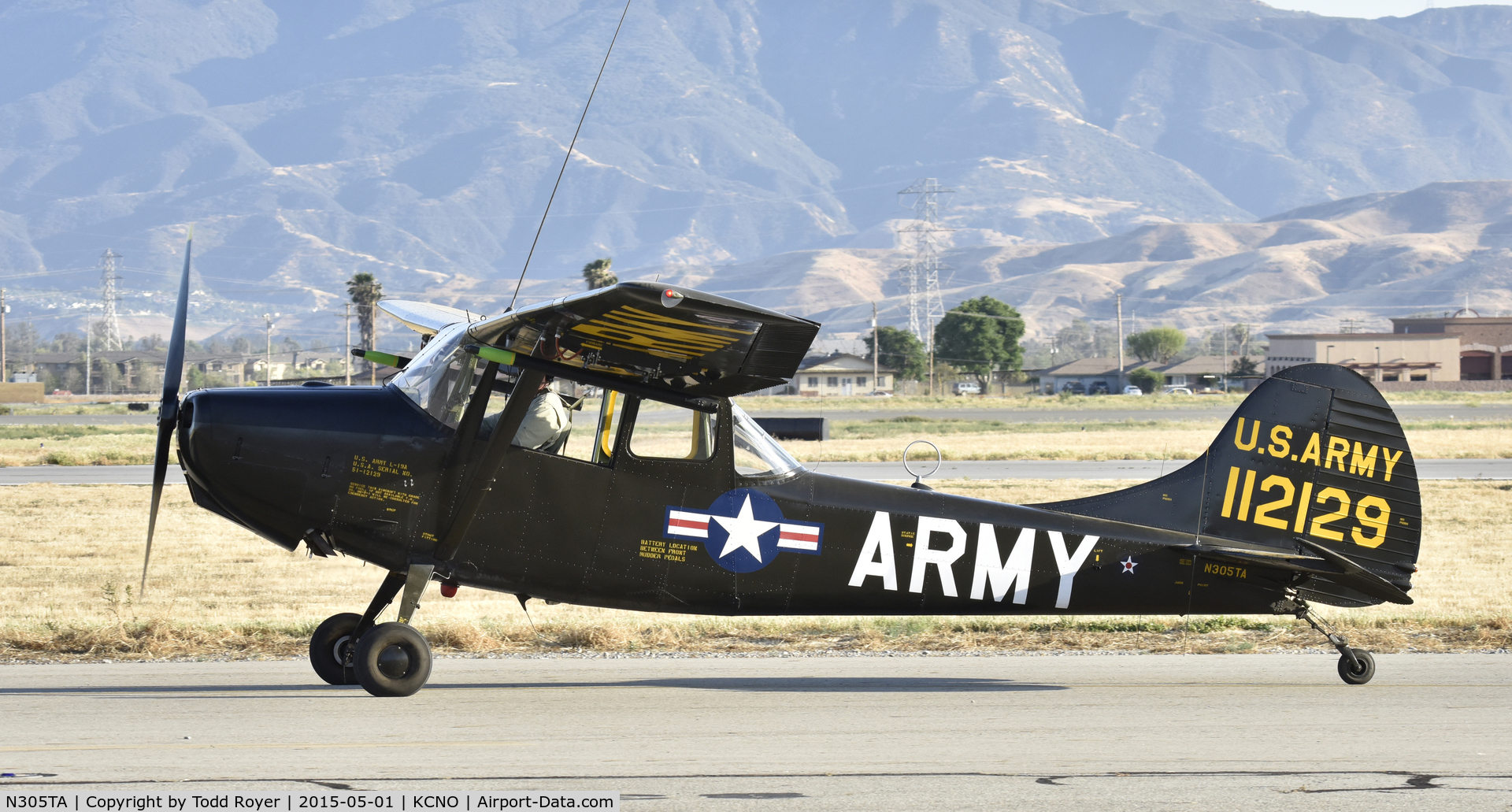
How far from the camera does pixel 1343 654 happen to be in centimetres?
929

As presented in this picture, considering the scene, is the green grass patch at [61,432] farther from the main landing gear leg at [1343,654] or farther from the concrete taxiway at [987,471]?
the main landing gear leg at [1343,654]

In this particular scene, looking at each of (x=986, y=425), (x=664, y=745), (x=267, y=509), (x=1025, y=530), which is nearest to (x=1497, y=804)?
(x=1025, y=530)

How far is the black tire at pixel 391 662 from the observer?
8.37 meters

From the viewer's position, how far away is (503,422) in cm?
828

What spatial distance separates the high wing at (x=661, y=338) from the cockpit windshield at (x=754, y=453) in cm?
54

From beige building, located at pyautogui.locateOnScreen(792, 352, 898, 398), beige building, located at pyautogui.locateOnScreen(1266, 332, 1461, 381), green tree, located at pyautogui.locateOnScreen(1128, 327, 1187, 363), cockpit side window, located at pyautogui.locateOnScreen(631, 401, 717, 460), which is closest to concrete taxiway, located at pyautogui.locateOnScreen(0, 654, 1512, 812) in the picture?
cockpit side window, located at pyautogui.locateOnScreen(631, 401, 717, 460)

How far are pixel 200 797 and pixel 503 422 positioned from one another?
289 centimetres

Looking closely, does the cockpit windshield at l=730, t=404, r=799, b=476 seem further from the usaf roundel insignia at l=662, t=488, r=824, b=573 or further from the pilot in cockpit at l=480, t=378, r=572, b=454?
the pilot in cockpit at l=480, t=378, r=572, b=454

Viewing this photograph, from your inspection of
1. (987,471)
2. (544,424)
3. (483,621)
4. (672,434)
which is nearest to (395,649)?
(544,424)

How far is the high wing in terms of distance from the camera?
22.6ft

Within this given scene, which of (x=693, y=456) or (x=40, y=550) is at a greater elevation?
(x=693, y=456)

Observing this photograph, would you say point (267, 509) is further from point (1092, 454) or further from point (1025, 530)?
point (1092, 454)

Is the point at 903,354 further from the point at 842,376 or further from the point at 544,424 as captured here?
the point at 544,424

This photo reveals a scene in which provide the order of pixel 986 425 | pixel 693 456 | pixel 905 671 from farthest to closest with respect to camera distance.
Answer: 1. pixel 986 425
2. pixel 905 671
3. pixel 693 456
